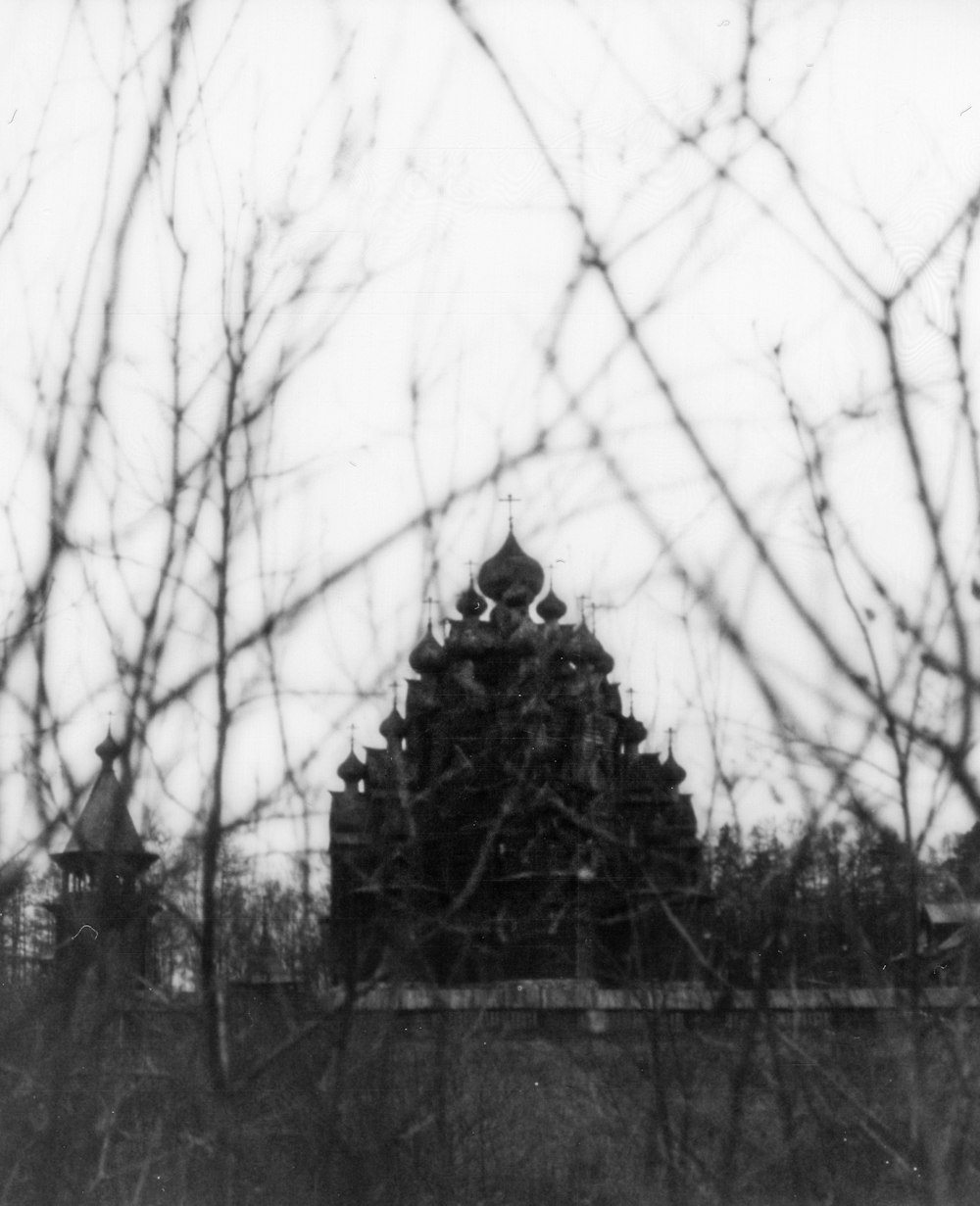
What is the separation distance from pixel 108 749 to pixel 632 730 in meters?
Result: 1.23

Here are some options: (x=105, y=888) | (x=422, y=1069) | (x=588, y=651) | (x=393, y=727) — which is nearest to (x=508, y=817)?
(x=393, y=727)

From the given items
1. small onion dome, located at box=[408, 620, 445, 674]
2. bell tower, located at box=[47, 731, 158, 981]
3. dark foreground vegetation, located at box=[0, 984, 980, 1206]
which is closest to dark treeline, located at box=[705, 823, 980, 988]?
dark foreground vegetation, located at box=[0, 984, 980, 1206]

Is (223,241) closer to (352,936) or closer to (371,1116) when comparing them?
(352,936)

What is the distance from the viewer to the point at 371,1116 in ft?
8.09

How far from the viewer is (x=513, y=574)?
3018 millimetres

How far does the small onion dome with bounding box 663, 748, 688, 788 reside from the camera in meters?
2.72

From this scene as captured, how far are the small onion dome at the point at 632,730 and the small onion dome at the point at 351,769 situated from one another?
632 millimetres

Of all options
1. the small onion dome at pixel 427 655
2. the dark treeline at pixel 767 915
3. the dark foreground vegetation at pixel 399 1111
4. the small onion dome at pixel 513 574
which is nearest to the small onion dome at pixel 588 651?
the small onion dome at pixel 513 574

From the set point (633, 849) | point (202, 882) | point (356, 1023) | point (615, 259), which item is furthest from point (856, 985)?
point (615, 259)

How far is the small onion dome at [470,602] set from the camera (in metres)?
2.67

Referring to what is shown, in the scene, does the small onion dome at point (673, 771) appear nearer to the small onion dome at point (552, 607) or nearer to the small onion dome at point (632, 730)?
the small onion dome at point (632, 730)

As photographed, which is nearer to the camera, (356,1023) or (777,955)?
(356,1023)

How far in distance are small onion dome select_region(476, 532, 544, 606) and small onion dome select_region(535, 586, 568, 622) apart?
34 millimetres

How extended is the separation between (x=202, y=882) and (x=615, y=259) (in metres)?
1.34
